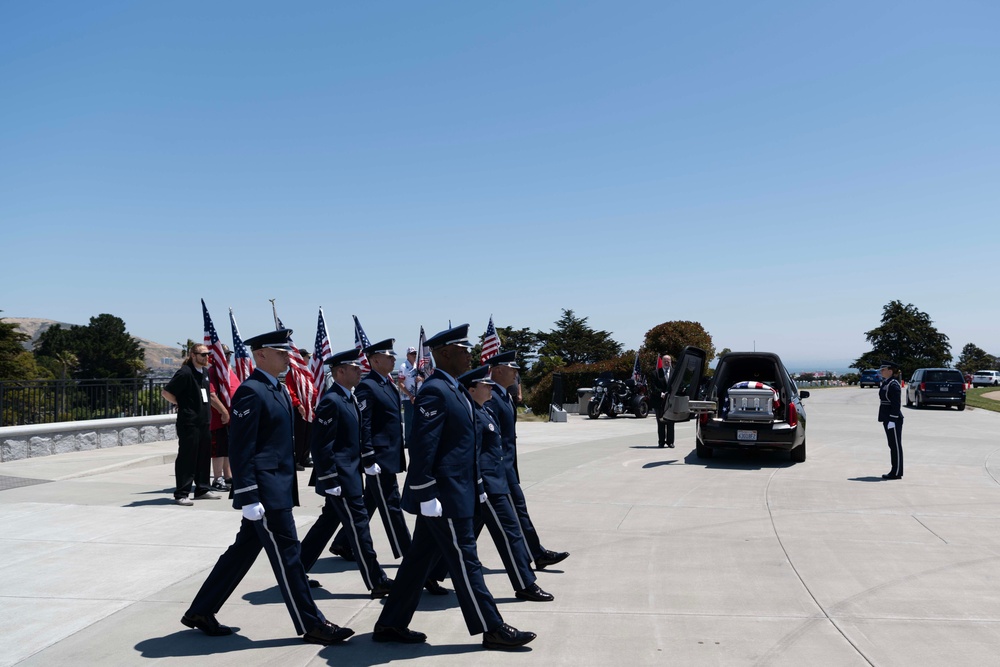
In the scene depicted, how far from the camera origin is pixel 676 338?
33.5 m

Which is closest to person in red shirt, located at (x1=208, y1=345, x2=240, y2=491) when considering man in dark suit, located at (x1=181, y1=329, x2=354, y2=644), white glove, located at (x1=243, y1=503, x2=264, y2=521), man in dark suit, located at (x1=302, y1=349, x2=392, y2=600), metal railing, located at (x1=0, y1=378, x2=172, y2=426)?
man in dark suit, located at (x1=302, y1=349, x2=392, y2=600)

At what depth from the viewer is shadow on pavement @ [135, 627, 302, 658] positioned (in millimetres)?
4855

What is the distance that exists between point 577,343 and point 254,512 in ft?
250

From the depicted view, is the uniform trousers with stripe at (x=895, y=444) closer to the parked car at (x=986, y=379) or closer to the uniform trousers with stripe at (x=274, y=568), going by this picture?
the uniform trousers with stripe at (x=274, y=568)

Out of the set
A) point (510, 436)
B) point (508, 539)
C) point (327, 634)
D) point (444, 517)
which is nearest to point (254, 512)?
point (327, 634)

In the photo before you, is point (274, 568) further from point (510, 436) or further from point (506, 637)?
point (510, 436)

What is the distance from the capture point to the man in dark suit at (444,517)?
4879 mm

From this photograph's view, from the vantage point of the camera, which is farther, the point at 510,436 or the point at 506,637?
the point at 510,436

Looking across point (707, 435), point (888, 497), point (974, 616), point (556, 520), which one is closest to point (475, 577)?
point (974, 616)

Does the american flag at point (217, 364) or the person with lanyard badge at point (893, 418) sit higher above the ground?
the american flag at point (217, 364)

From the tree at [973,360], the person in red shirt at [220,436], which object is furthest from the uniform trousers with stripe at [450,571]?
the tree at [973,360]

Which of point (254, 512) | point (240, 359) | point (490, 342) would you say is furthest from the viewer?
point (490, 342)

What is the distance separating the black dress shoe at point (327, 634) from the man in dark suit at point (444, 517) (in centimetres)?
21

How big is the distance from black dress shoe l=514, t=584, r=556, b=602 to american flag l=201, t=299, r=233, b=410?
21.0 feet
